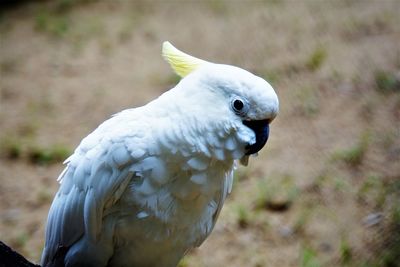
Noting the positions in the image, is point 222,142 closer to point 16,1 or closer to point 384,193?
point 384,193

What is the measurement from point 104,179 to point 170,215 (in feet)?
0.95

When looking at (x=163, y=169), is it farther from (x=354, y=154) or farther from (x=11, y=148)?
(x=11, y=148)

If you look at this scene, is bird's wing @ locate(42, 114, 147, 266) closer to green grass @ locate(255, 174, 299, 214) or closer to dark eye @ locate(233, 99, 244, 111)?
dark eye @ locate(233, 99, 244, 111)

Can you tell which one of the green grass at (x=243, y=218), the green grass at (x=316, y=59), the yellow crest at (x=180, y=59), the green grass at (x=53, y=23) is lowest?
the green grass at (x=53, y=23)

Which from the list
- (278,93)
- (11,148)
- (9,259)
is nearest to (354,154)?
(278,93)

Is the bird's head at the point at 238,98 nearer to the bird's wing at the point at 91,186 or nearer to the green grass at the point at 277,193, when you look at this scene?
the bird's wing at the point at 91,186

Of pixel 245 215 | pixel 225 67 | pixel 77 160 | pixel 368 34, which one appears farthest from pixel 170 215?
pixel 368 34

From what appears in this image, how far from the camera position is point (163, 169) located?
6.31 ft

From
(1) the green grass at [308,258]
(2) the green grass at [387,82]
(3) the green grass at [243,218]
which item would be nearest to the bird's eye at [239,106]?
(1) the green grass at [308,258]

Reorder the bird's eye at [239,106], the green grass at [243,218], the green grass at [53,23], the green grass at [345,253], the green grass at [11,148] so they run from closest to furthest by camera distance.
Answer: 1. the bird's eye at [239,106]
2. the green grass at [345,253]
3. the green grass at [243,218]
4. the green grass at [11,148]
5. the green grass at [53,23]

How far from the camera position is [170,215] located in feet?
6.55

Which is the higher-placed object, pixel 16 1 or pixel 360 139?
pixel 360 139

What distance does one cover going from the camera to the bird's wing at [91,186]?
1.97 meters

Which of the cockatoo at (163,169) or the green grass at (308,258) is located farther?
the green grass at (308,258)
